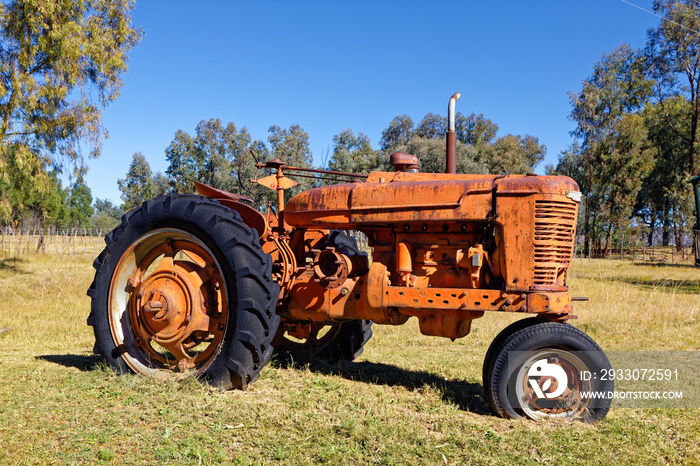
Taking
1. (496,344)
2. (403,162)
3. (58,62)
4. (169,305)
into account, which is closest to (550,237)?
(496,344)

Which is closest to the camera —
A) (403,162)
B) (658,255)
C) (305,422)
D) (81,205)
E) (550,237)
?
(305,422)

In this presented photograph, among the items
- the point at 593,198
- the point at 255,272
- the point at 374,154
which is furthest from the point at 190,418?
the point at 374,154

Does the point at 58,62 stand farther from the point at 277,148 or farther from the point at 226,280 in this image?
the point at 277,148

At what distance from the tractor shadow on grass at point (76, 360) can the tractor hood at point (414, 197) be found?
93.4 inches

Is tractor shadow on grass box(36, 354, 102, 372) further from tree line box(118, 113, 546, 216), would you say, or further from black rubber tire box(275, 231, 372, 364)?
tree line box(118, 113, 546, 216)

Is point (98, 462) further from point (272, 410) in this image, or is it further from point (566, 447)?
point (566, 447)

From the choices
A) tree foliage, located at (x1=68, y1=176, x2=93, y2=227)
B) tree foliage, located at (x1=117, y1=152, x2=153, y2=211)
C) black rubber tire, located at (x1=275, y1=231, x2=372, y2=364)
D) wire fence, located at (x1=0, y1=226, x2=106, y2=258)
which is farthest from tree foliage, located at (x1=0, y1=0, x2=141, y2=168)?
tree foliage, located at (x1=68, y1=176, x2=93, y2=227)

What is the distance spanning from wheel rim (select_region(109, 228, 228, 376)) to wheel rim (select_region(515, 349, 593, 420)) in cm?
234

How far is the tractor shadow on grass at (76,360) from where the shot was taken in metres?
5.17

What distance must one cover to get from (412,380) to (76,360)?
341 centimetres

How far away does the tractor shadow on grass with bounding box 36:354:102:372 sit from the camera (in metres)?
5.17

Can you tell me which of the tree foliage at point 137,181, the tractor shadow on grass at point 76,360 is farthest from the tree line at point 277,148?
the tractor shadow on grass at point 76,360

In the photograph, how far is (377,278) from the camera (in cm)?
439

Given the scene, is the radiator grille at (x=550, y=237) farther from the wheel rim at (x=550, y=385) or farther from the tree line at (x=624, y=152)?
the tree line at (x=624, y=152)
